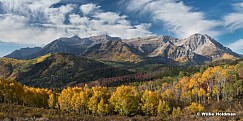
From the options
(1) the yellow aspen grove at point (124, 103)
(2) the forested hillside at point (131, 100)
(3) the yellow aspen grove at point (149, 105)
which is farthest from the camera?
(3) the yellow aspen grove at point (149, 105)

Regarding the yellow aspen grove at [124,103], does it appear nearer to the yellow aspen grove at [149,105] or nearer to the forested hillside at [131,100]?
the forested hillside at [131,100]

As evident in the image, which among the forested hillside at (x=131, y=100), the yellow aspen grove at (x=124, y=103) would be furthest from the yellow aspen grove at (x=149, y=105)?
the yellow aspen grove at (x=124, y=103)

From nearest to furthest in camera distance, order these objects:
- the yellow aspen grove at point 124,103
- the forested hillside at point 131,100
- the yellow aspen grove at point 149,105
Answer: the yellow aspen grove at point 124,103, the forested hillside at point 131,100, the yellow aspen grove at point 149,105

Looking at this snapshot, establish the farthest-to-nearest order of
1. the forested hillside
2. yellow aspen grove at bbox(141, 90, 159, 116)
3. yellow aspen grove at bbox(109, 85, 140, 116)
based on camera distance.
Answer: yellow aspen grove at bbox(141, 90, 159, 116) → the forested hillside → yellow aspen grove at bbox(109, 85, 140, 116)

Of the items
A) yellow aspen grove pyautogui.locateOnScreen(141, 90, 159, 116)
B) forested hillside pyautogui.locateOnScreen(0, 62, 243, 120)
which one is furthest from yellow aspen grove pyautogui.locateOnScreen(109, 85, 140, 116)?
yellow aspen grove pyautogui.locateOnScreen(141, 90, 159, 116)

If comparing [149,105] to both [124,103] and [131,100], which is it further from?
[124,103]

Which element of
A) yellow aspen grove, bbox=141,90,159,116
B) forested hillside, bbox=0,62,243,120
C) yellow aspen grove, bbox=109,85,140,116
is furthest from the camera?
yellow aspen grove, bbox=141,90,159,116

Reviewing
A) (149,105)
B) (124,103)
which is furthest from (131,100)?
(149,105)

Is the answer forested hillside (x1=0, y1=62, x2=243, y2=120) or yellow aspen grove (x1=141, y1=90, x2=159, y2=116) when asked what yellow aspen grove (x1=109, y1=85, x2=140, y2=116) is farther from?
yellow aspen grove (x1=141, y1=90, x2=159, y2=116)

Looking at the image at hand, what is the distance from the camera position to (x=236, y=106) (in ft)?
436

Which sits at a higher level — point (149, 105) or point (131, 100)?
point (131, 100)

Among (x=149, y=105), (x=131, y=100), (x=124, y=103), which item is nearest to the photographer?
(x=124, y=103)

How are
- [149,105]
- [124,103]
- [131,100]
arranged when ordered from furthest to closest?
[149,105] < [131,100] < [124,103]

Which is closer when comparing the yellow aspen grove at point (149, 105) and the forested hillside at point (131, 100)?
the forested hillside at point (131, 100)
